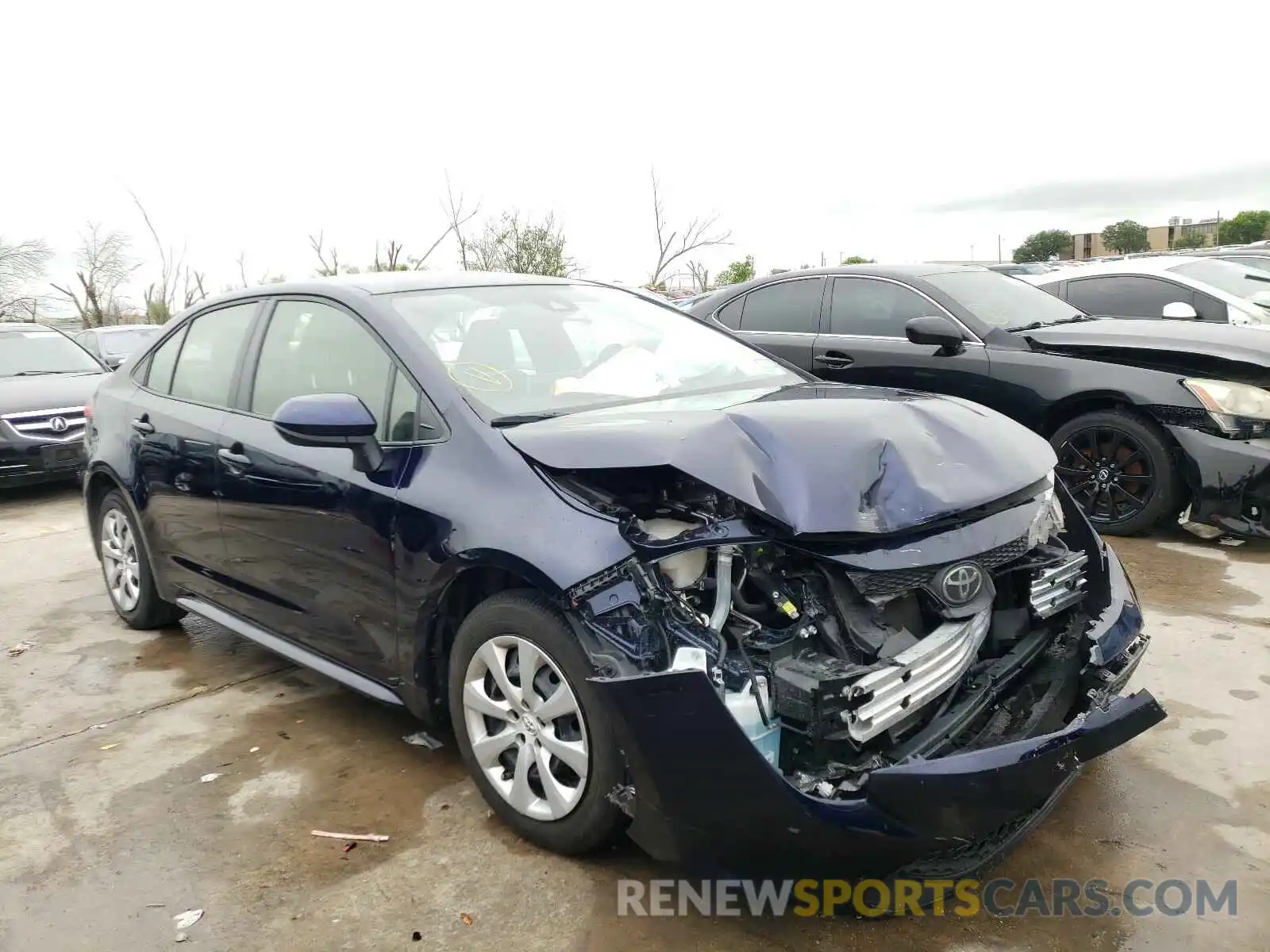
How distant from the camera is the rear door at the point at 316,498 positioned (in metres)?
3.07

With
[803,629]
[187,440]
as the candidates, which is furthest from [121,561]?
[803,629]

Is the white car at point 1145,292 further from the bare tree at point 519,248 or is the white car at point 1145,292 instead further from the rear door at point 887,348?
the bare tree at point 519,248

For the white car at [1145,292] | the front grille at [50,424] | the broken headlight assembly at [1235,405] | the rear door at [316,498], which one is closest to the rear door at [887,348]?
the broken headlight assembly at [1235,405]

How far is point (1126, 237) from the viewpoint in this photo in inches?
2454

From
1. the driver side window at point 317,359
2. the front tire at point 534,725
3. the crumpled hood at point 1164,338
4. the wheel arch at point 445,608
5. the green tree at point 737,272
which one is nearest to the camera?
the front tire at point 534,725

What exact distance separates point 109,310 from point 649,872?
3468 centimetres

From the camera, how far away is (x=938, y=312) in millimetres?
6238

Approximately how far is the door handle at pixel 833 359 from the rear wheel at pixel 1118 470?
139 cm

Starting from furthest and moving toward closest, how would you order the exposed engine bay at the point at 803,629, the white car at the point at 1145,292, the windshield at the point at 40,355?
the windshield at the point at 40,355 → the white car at the point at 1145,292 → the exposed engine bay at the point at 803,629

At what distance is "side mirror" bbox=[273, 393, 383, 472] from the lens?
292 cm

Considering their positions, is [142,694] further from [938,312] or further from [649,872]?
[938,312]

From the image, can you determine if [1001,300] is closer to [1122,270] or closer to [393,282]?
[1122,270]

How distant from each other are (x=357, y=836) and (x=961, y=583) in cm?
187

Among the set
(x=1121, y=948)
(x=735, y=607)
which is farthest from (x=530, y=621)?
(x=1121, y=948)
